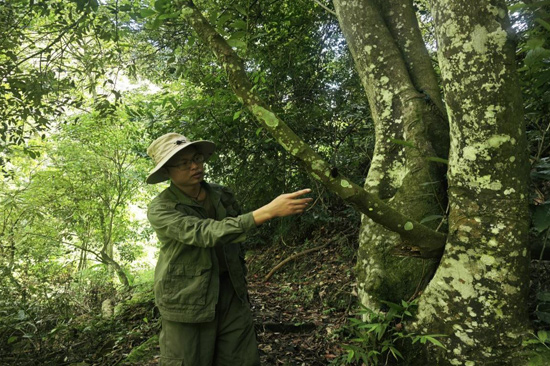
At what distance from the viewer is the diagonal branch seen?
2.11 m

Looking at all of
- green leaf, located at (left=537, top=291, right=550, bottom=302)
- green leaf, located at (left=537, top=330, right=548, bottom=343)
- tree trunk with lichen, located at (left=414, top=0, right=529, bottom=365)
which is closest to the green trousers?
tree trunk with lichen, located at (left=414, top=0, right=529, bottom=365)

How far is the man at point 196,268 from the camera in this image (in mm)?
2393

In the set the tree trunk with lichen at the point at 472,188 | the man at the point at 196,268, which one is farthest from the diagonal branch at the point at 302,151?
the man at the point at 196,268

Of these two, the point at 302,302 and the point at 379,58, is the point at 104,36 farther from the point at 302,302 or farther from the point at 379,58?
the point at 302,302

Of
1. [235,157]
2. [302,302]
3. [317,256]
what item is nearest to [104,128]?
[235,157]

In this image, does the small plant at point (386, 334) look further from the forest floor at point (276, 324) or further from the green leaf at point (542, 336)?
the green leaf at point (542, 336)

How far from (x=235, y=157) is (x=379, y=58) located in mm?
3246

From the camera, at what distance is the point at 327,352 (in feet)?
10.9

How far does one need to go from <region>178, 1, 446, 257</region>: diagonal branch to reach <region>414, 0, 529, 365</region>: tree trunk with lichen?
0.37m

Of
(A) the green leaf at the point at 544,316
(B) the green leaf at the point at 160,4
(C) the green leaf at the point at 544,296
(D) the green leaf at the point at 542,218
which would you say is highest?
(B) the green leaf at the point at 160,4

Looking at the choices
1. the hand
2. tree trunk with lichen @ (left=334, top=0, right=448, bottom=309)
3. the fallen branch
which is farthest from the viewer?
the fallen branch

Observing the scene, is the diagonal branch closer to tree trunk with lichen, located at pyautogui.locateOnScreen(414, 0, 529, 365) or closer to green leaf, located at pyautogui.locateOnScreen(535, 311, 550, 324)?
tree trunk with lichen, located at pyautogui.locateOnScreen(414, 0, 529, 365)

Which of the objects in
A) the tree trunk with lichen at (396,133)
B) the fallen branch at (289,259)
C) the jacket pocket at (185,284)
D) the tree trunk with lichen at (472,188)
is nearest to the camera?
the tree trunk with lichen at (472,188)

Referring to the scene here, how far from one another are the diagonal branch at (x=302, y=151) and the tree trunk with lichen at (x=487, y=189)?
14.4 inches
